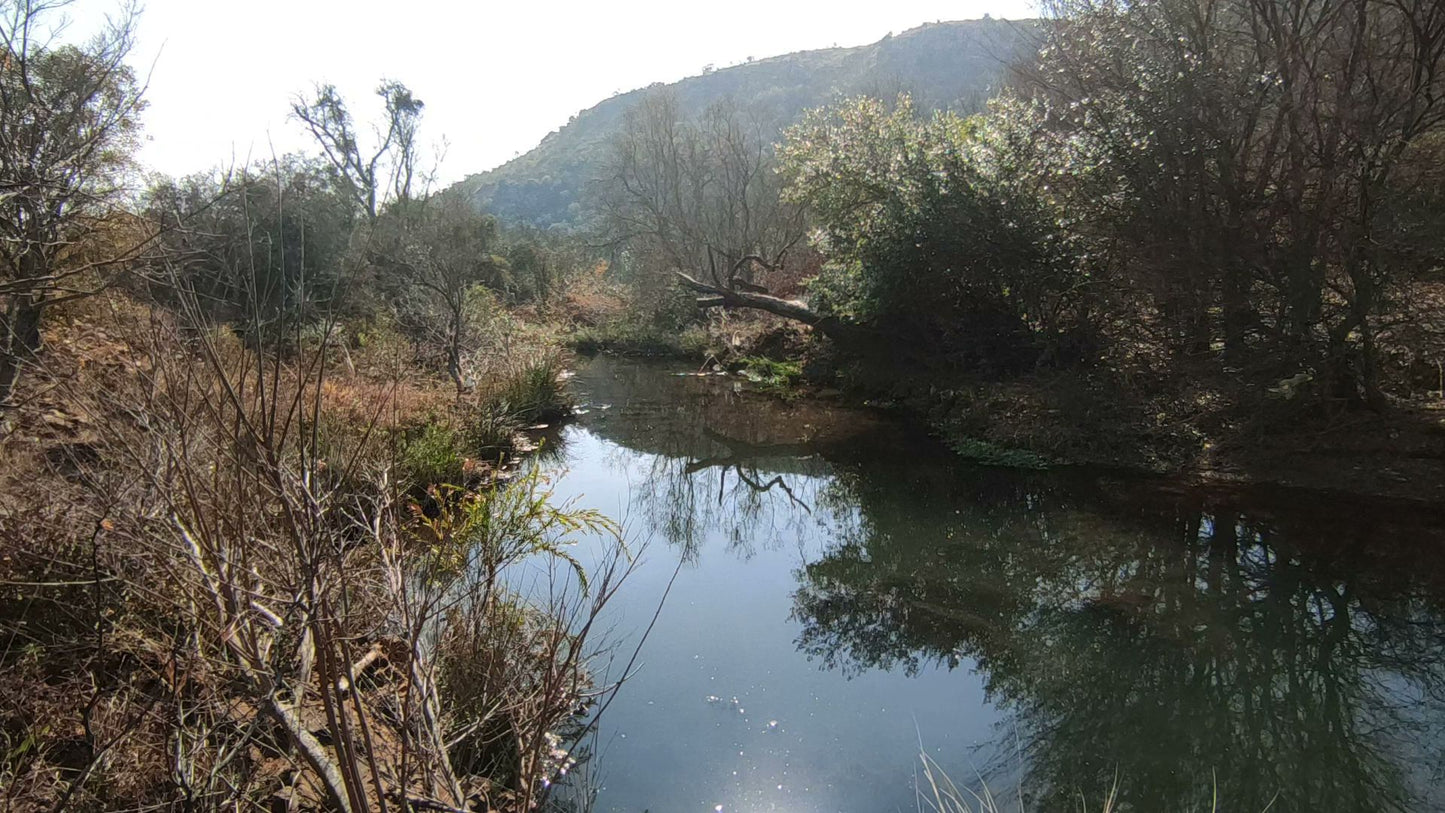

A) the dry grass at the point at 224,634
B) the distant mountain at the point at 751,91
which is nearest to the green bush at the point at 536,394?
the dry grass at the point at 224,634

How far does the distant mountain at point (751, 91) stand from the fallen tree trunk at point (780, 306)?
32055 millimetres

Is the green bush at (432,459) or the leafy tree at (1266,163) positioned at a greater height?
the leafy tree at (1266,163)

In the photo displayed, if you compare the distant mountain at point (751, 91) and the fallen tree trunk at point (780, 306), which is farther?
the distant mountain at point (751, 91)

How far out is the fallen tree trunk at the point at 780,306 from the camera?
14.4 m

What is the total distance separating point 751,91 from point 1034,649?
76.5 meters

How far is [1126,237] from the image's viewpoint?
8.71 meters

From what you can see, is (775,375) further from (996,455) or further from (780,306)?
(996,455)

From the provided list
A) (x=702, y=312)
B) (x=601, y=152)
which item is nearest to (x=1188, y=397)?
(x=702, y=312)

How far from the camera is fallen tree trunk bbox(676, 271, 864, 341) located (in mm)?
14406

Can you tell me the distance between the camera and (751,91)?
7419 cm

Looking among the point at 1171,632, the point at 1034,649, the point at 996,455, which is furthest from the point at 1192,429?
the point at 1034,649

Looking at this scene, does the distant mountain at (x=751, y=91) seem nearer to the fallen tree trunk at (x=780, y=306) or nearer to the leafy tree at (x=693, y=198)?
the leafy tree at (x=693, y=198)

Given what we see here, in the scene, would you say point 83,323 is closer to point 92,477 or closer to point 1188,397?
point 92,477

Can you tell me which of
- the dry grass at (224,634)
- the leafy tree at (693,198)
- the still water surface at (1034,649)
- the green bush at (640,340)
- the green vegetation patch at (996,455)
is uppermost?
the leafy tree at (693,198)
